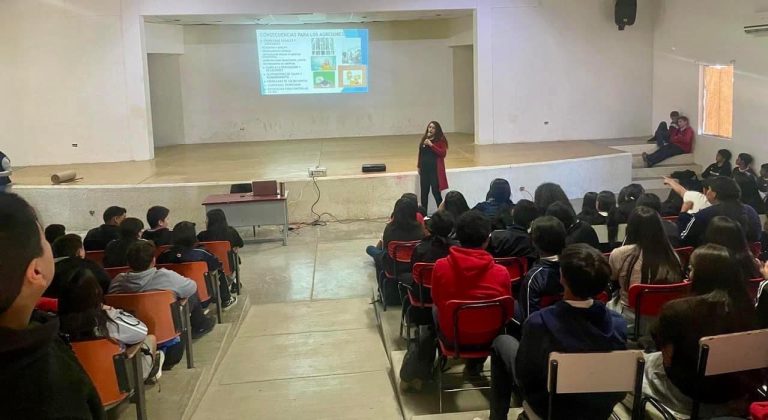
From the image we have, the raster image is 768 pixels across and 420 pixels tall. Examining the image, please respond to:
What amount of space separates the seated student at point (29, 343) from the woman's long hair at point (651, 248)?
2968mm

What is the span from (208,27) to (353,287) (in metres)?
10.3

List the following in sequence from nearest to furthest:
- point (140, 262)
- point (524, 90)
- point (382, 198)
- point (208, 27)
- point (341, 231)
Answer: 1. point (140, 262)
2. point (341, 231)
3. point (382, 198)
4. point (524, 90)
5. point (208, 27)

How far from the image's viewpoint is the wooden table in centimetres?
763

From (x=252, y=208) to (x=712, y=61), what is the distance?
305 inches

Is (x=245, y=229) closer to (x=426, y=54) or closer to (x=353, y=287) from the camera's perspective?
(x=353, y=287)

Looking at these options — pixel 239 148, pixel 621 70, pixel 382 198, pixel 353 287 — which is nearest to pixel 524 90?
pixel 621 70

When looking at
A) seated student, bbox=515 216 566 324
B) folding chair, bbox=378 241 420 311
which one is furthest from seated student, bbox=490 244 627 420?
folding chair, bbox=378 241 420 311

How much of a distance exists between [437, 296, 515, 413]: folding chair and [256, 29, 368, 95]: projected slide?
11.0 m

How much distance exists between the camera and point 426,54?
15203mm

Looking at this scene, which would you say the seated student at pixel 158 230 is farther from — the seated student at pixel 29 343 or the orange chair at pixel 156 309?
the seated student at pixel 29 343

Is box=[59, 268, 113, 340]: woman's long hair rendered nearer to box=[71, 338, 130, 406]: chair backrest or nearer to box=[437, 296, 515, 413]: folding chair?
box=[71, 338, 130, 406]: chair backrest

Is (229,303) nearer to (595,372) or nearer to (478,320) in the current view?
(478,320)

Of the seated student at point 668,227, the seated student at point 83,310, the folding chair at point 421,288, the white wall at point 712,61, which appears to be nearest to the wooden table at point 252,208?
the folding chair at point 421,288

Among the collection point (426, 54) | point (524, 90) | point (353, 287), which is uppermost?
point (426, 54)
